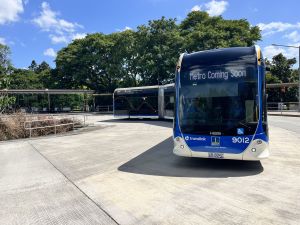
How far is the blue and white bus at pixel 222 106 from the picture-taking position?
769cm

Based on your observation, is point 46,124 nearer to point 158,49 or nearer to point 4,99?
point 4,99

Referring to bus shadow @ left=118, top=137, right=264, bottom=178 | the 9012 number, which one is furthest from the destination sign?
bus shadow @ left=118, top=137, right=264, bottom=178

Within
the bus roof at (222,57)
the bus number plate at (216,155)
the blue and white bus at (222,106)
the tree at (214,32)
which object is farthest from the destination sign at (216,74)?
the tree at (214,32)

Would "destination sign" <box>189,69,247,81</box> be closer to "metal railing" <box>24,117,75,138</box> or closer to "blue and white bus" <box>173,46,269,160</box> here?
"blue and white bus" <box>173,46,269,160</box>

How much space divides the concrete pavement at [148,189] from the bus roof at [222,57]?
9.30 feet

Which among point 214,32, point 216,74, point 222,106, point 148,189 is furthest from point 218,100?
point 214,32

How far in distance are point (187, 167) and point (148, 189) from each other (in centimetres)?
223

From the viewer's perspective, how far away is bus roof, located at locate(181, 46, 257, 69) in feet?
26.4

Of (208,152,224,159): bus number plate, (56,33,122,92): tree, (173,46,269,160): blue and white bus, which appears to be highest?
(56,33,122,92): tree

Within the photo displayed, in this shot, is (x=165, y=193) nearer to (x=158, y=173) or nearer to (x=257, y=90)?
(x=158, y=173)

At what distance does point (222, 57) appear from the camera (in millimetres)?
8328

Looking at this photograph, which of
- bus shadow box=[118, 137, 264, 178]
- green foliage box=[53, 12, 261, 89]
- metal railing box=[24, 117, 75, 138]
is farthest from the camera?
green foliage box=[53, 12, 261, 89]

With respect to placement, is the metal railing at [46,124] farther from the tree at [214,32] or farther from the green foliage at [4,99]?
the tree at [214,32]

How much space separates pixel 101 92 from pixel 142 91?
27.9m
